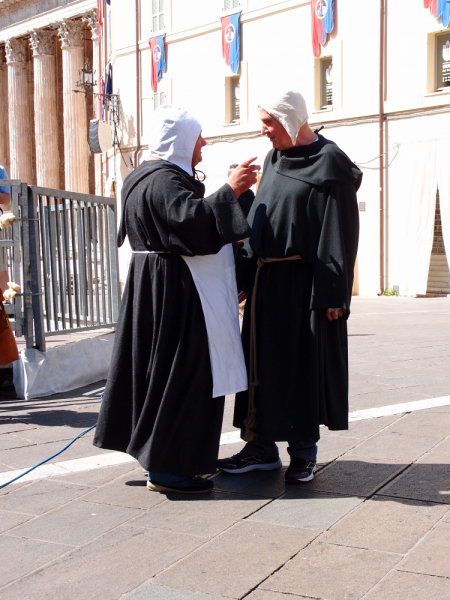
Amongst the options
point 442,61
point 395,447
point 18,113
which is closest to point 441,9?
point 442,61

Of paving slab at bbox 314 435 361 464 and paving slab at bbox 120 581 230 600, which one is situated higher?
paving slab at bbox 120 581 230 600

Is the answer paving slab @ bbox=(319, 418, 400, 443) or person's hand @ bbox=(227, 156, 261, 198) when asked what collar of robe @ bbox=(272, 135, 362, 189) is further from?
paving slab @ bbox=(319, 418, 400, 443)

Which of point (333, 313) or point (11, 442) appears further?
point (11, 442)

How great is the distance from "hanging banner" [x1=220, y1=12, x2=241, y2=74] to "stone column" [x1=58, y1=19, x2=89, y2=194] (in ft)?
39.6

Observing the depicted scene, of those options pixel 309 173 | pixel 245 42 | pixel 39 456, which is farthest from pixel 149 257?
pixel 245 42

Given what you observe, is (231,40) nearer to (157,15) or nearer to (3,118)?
(157,15)

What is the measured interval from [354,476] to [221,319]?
97 cm

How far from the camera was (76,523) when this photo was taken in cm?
318

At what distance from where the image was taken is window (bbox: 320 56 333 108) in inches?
762

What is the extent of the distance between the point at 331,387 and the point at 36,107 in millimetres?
32834

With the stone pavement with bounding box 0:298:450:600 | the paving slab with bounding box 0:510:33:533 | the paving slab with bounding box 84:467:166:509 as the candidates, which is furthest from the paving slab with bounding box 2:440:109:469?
the paving slab with bounding box 0:510:33:533

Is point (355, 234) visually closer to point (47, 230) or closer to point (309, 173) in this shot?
point (309, 173)

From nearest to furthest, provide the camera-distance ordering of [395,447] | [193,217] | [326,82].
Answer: [193,217] < [395,447] < [326,82]

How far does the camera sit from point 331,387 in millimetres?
3658
